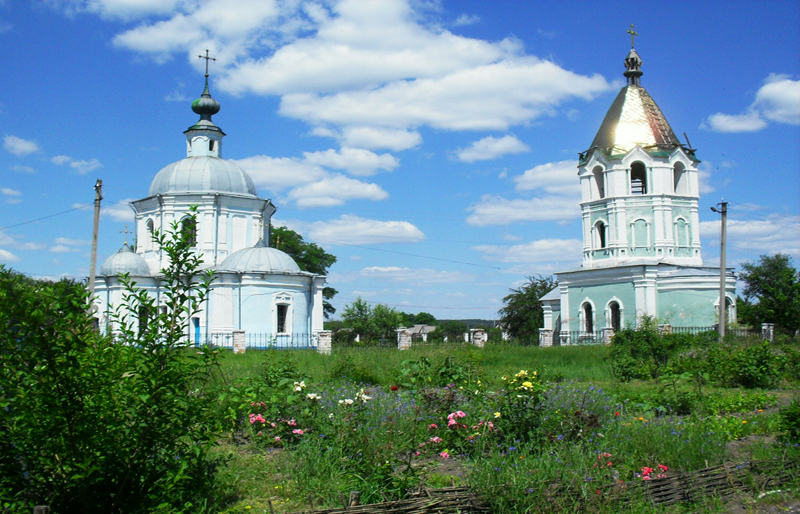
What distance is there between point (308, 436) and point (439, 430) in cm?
139

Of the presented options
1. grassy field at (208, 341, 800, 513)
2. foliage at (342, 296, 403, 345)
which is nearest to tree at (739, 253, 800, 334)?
foliage at (342, 296, 403, 345)

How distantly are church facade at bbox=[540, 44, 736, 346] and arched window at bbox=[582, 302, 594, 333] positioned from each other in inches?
1.9

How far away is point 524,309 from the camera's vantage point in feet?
138

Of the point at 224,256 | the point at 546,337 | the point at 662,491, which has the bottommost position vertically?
the point at 662,491

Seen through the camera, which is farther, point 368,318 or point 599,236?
point 368,318

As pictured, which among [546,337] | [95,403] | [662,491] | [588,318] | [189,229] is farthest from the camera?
[588,318]

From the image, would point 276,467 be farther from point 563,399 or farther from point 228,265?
point 228,265

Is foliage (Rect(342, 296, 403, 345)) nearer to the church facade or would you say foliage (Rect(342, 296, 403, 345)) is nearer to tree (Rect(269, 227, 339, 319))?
tree (Rect(269, 227, 339, 319))

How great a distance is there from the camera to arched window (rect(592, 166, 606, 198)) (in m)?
31.7

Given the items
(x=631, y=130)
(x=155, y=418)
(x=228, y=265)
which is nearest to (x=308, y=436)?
(x=155, y=418)

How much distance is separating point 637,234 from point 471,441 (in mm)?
26009

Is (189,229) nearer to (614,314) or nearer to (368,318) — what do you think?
(614,314)

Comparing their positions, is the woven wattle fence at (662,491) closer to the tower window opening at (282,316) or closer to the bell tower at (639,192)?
the bell tower at (639,192)

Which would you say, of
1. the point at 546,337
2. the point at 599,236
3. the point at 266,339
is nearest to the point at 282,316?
the point at 266,339
